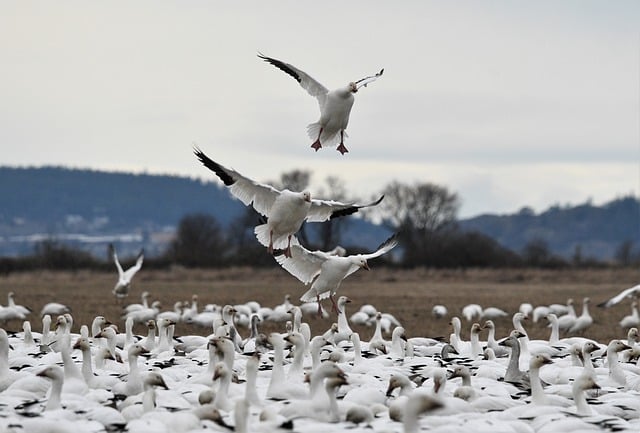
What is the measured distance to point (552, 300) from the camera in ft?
93.5

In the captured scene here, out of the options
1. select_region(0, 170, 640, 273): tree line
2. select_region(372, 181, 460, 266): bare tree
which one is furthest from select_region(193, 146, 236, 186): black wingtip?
select_region(372, 181, 460, 266): bare tree

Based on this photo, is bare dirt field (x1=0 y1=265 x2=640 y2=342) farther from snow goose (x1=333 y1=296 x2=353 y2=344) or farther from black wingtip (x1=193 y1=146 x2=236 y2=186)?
black wingtip (x1=193 y1=146 x2=236 y2=186)

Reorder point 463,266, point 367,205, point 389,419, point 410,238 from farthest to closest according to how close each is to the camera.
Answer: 1. point 410,238
2. point 463,266
3. point 367,205
4. point 389,419

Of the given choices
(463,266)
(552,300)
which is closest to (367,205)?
(552,300)

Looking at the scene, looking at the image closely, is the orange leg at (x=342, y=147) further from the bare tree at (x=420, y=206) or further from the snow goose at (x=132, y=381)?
the bare tree at (x=420, y=206)

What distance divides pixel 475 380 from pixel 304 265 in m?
3.95

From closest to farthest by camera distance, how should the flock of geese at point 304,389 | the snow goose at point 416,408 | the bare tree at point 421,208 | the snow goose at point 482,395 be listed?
the snow goose at point 416,408, the flock of geese at point 304,389, the snow goose at point 482,395, the bare tree at point 421,208

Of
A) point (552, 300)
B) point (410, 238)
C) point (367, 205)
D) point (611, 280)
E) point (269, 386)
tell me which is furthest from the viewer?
point (410, 238)

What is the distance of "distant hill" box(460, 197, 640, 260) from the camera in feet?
545

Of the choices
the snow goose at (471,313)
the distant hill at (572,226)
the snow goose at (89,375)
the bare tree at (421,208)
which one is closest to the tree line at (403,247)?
the bare tree at (421,208)

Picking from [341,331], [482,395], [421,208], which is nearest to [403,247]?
[421,208]

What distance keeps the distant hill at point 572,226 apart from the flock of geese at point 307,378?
5921 inches

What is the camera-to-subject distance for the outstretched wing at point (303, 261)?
13719 mm

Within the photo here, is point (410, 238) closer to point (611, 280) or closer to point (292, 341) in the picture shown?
point (611, 280)
